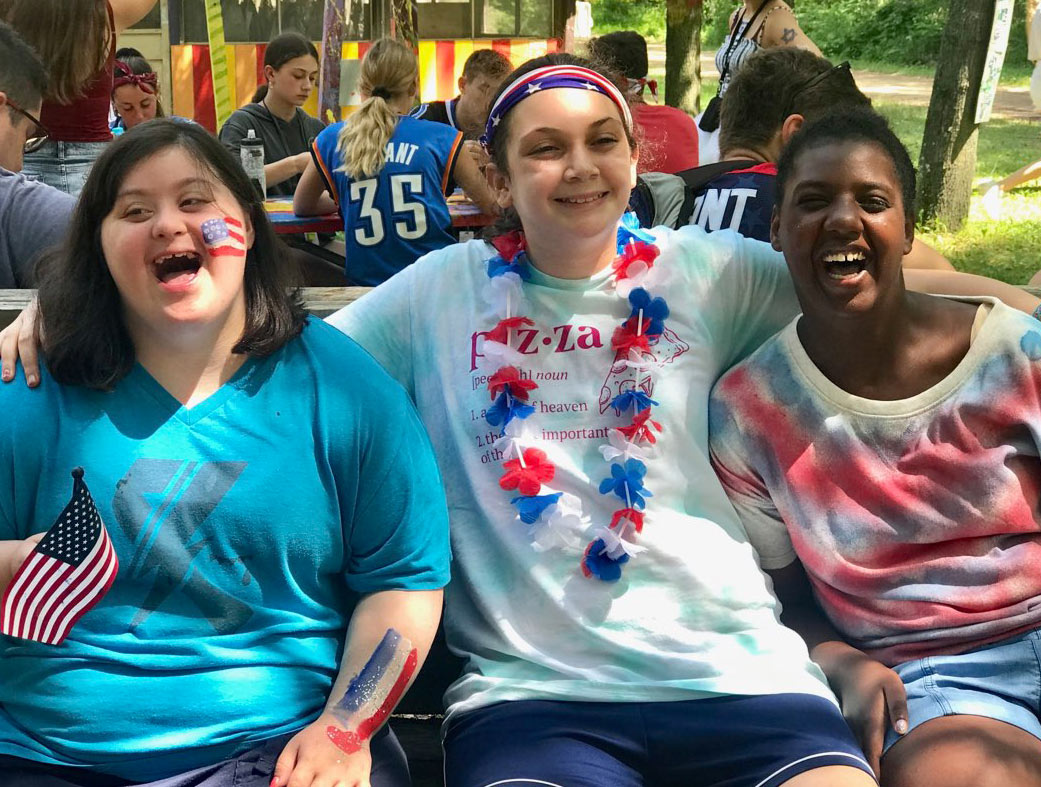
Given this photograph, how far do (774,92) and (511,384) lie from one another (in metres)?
1.90

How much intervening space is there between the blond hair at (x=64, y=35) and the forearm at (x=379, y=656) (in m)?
2.77

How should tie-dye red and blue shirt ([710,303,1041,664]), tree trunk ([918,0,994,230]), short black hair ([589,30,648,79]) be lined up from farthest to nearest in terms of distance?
tree trunk ([918,0,994,230]), short black hair ([589,30,648,79]), tie-dye red and blue shirt ([710,303,1041,664])

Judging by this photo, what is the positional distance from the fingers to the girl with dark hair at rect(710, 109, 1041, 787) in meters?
1.03

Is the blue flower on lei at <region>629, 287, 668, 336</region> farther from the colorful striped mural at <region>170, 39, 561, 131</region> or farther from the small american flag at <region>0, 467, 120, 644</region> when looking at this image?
the colorful striped mural at <region>170, 39, 561, 131</region>

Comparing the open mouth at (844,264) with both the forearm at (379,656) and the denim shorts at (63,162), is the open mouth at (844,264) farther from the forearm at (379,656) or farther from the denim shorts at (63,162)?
the denim shorts at (63,162)

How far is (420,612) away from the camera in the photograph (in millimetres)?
2240

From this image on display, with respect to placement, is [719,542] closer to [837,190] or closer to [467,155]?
[837,190]

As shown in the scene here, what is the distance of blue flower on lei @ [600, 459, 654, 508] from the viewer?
238cm

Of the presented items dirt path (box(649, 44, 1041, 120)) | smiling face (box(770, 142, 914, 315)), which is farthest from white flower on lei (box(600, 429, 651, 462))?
dirt path (box(649, 44, 1041, 120))

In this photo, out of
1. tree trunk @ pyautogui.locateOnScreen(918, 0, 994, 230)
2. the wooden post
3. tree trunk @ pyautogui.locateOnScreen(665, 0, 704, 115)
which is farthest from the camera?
tree trunk @ pyautogui.locateOnScreen(665, 0, 704, 115)

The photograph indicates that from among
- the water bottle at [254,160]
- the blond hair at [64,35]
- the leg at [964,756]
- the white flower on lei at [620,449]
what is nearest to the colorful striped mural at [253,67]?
the water bottle at [254,160]

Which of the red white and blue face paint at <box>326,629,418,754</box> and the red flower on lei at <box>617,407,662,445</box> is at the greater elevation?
the red flower on lei at <box>617,407,662,445</box>

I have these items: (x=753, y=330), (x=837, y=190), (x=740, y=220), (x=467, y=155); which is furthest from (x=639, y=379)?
(x=467, y=155)

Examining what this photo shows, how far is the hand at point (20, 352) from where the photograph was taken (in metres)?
2.20
